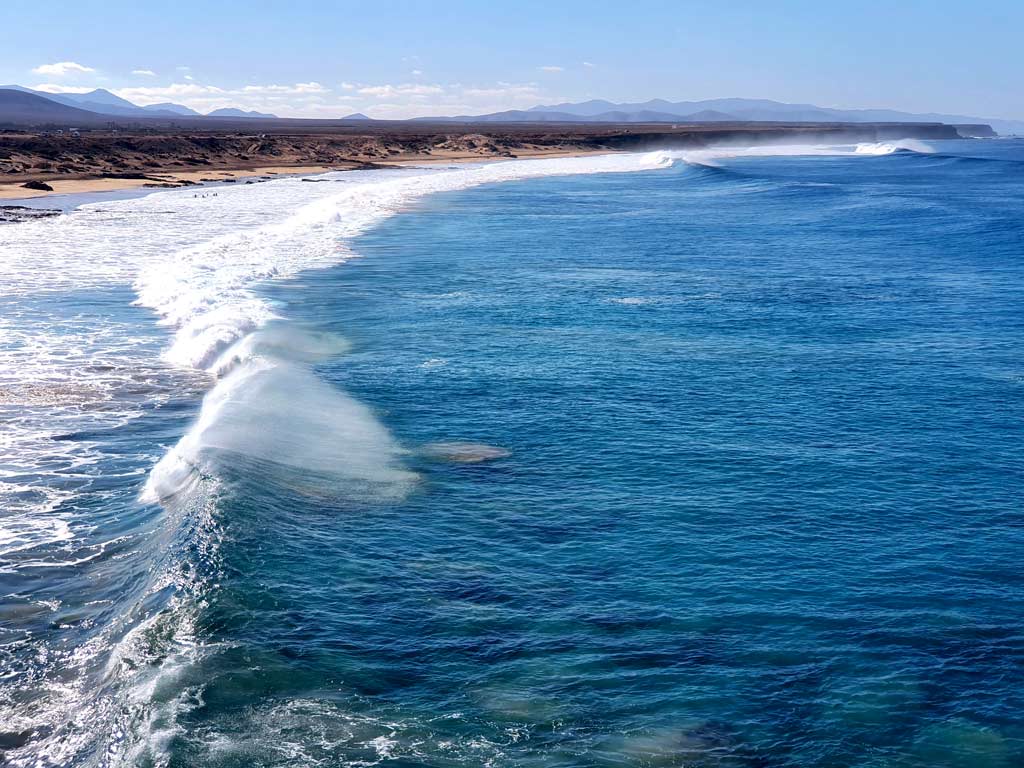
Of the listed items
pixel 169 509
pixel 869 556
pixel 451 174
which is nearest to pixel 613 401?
pixel 869 556

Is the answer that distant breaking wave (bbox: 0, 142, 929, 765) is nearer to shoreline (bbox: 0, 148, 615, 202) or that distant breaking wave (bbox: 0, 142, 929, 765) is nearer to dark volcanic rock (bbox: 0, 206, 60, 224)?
dark volcanic rock (bbox: 0, 206, 60, 224)

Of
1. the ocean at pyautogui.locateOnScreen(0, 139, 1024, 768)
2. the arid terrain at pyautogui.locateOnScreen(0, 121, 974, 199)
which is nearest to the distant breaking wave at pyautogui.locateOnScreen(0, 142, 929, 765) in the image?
the ocean at pyautogui.locateOnScreen(0, 139, 1024, 768)

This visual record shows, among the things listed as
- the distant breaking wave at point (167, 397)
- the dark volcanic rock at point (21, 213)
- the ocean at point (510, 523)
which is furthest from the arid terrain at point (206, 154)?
the ocean at point (510, 523)

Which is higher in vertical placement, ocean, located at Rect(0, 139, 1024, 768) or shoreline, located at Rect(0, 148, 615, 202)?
shoreline, located at Rect(0, 148, 615, 202)

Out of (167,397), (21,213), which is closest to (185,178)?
(21,213)

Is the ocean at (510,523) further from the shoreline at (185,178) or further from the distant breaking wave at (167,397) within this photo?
the shoreline at (185,178)
